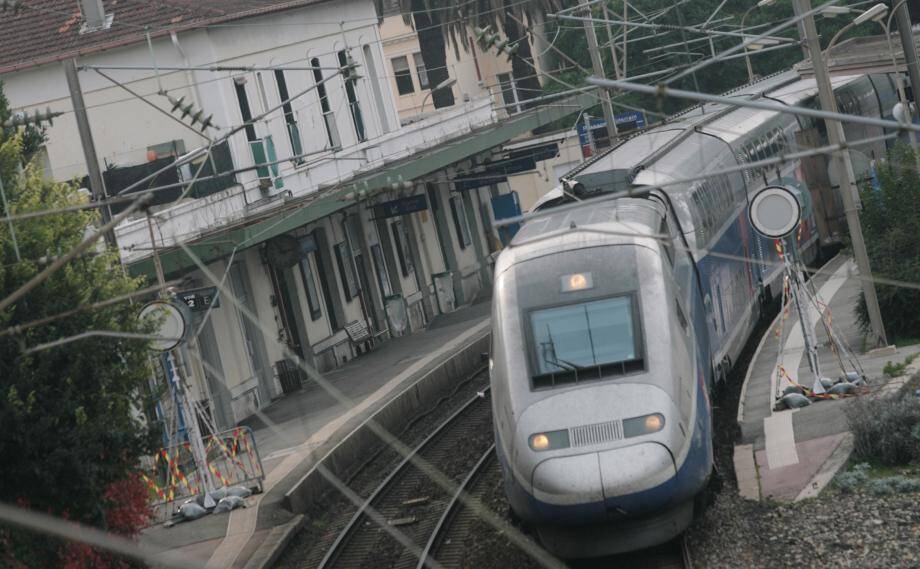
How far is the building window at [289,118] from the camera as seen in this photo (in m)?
34.2

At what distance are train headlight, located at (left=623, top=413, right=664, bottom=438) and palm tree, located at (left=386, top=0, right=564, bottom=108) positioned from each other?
48.7 meters

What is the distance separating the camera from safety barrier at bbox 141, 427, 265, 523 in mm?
19375

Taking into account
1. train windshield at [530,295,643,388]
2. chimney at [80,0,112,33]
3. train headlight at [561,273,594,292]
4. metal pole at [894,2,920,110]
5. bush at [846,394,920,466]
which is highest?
chimney at [80,0,112,33]

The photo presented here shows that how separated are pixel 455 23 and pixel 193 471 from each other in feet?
144

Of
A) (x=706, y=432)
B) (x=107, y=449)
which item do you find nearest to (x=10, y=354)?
(x=107, y=449)

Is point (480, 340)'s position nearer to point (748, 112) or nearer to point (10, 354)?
point (748, 112)

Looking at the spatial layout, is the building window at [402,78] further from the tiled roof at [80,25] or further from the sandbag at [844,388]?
the sandbag at [844,388]

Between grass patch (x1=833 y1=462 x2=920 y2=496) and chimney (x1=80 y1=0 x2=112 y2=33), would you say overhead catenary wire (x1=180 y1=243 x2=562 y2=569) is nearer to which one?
grass patch (x1=833 y1=462 x2=920 y2=496)

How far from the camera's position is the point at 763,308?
916 inches

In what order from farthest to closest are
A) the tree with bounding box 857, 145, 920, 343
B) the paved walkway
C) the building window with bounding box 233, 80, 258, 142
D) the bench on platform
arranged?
the bench on platform
the building window with bounding box 233, 80, 258, 142
the tree with bounding box 857, 145, 920, 343
the paved walkway

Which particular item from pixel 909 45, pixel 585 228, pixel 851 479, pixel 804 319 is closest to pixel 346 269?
pixel 909 45

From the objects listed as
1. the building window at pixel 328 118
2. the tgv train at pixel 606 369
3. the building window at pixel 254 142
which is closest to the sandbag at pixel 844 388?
the tgv train at pixel 606 369

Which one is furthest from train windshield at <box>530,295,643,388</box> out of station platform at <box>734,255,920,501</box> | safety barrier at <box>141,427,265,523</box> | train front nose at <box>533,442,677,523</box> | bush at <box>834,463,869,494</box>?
safety barrier at <box>141,427,265,523</box>

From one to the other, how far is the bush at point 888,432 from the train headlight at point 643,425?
2952 mm
